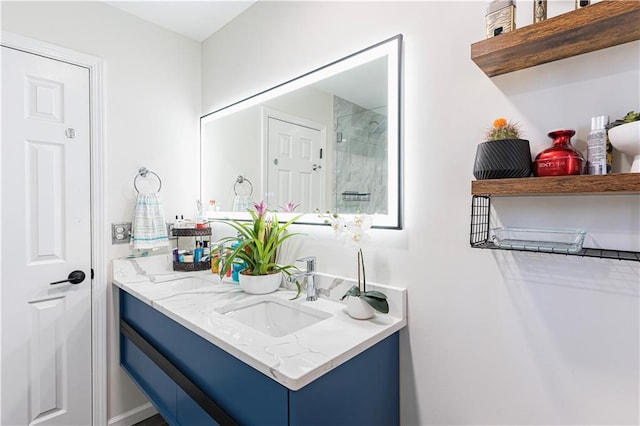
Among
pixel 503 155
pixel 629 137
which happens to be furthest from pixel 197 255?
pixel 629 137

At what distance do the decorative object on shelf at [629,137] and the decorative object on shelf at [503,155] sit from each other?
6.7 inches

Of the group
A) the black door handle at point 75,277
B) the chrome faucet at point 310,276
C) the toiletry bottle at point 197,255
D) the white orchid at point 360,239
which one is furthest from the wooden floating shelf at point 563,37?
the black door handle at point 75,277

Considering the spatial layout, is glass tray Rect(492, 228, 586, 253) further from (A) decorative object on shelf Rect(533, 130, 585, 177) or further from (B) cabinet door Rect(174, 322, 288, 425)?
(B) cabinet door Rect(174, 322, 288, 425)

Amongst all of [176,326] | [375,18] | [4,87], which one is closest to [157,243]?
[176,326]

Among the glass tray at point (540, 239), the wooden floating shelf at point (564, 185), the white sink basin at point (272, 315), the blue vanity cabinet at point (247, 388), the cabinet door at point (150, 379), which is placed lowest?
the cabinet door at point (150, 379)

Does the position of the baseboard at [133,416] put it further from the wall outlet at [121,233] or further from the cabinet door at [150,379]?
the wall outlet at [121,233]

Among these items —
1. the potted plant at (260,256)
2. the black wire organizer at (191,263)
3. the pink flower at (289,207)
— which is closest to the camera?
the potted plant at (260,256)

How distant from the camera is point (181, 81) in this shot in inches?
85.0

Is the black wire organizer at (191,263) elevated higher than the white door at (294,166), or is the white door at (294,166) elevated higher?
the white door at (294,166)

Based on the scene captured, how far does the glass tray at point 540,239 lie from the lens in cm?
81

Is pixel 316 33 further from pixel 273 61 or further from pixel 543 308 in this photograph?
pixel 543 308

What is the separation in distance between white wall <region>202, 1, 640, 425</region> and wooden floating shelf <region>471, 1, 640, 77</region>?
0.04m

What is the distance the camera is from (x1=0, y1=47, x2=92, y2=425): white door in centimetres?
155

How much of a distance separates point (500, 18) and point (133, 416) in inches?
102
